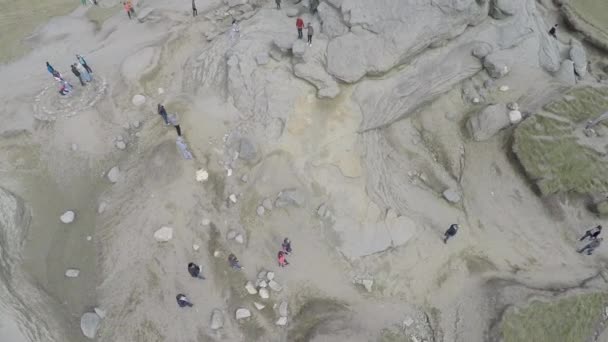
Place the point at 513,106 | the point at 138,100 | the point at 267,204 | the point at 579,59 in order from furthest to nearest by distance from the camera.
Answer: the point at 579,59
the point at 138,100
the point at 513,106
the point at 267,204

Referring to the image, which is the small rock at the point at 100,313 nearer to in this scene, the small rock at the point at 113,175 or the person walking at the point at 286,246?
the small rock at the point at 113,175

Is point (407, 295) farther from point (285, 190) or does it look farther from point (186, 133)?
point (186, 133)

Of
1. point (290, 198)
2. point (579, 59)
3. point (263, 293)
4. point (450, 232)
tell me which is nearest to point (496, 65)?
point (579, 59)

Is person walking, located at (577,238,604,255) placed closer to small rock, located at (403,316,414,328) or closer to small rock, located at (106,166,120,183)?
small rock, located at (403,316,414,328)

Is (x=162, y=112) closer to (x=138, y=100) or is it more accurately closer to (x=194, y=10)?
(x=138, y=100)

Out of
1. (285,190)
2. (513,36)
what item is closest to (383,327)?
(285,190)

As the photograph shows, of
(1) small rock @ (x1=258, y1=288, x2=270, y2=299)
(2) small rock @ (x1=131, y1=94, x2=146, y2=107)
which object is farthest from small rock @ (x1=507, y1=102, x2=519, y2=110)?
(2) small rock @ (x1=131, y1=94, x2=146, y2=107)

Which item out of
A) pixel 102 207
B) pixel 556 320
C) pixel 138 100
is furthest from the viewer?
pixel 138 100
